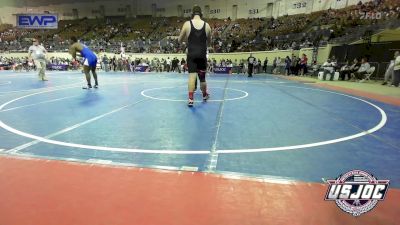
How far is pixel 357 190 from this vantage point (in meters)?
1.47

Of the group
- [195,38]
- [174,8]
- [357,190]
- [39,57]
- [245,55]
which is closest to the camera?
[357,190]

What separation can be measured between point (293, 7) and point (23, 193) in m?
35.8

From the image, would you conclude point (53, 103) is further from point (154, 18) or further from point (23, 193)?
point (154, 18)

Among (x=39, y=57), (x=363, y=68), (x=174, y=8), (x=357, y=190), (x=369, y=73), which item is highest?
(x=174, y=8)

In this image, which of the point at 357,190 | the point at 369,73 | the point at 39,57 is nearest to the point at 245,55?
the point at 369,73

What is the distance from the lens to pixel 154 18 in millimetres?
40719

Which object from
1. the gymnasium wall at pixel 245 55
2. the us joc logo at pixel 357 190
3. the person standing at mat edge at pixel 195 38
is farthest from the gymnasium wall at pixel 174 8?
the us joc logo at pixel 357 190

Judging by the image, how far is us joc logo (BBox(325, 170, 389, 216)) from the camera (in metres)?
1.45

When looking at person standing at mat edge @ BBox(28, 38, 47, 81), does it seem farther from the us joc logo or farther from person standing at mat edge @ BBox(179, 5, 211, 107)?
the us joc logo

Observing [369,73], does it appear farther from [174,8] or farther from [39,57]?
[174,8]

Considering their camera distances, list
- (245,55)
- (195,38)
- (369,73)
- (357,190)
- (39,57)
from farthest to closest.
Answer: (245,55) < (369,73) < (39,57) < (195,38) < (357,190)

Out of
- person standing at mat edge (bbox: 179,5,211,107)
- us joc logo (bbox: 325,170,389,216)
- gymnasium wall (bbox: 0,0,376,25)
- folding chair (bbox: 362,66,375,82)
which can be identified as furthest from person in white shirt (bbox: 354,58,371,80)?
gymnasium wall (bbox: 0,0,376,25)

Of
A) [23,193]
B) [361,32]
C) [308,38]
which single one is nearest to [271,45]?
[308,38]

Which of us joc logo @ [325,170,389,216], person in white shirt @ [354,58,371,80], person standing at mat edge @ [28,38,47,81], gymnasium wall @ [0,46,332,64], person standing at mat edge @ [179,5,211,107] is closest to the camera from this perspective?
us joc logo @ [325,170,389,216]
